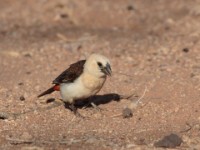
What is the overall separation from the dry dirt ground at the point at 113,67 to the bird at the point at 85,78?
12.2 inches

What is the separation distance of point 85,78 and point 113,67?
2.42 metres

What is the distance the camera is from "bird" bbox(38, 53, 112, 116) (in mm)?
7547

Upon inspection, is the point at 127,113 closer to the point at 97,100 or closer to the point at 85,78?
the point at 85,78

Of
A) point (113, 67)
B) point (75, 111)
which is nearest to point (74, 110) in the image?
point (75, 111)

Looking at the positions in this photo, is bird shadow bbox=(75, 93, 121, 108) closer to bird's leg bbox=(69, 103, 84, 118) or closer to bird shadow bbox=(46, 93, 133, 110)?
bird shadow bbox=(46, 93, 133, 110)

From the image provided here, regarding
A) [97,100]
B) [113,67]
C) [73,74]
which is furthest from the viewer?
[113,67]

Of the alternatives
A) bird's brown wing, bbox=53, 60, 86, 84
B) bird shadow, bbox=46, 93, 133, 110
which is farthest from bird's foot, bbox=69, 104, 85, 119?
bird's brown wing, bbox=53, 60, 86, 84

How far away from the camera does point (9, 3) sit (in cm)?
1470

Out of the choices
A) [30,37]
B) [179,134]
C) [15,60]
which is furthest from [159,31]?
[179,134]

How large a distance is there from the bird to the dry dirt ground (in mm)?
311

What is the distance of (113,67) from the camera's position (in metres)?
9.93

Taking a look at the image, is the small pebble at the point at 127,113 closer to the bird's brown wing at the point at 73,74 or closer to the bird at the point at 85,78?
the bird at the point at 85,78

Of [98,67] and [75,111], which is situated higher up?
[98,67]

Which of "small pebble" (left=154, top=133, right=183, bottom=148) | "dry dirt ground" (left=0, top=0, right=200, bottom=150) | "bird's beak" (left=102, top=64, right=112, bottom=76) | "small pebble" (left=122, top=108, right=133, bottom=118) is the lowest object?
"dry dirt ground" (left=0, top=0, right=200, bottom=150)
